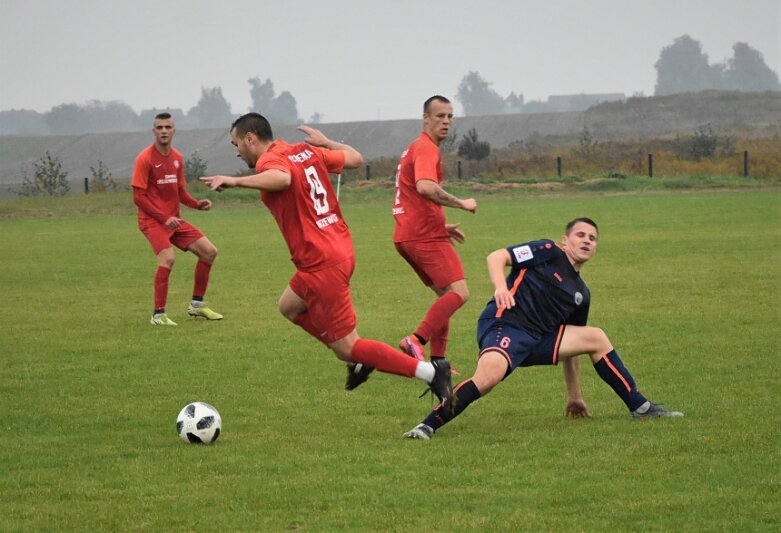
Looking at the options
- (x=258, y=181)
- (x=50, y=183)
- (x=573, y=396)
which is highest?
(x=258, y=181)

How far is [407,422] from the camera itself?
8.54 meters

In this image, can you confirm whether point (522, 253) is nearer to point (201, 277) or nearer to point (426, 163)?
point (426, 163)

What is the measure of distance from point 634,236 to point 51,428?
18.2 meters

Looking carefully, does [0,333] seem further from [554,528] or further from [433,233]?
[554,528]

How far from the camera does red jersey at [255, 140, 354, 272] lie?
7.96 metres

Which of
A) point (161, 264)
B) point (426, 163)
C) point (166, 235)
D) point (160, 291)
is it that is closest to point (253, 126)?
point (426, 163)

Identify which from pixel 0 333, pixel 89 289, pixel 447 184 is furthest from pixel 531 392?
pixel 447 184

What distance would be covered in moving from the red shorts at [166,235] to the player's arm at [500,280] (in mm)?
7523

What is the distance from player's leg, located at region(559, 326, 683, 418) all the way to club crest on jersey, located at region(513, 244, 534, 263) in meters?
0.59

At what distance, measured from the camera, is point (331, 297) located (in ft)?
26.6

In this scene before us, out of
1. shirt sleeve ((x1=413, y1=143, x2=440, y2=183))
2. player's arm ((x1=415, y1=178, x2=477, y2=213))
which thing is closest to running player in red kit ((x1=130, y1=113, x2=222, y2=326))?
Result: shirt sleeve ((x1=413, y1=143, x2=440, y2=183))

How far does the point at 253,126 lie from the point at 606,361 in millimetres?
2858

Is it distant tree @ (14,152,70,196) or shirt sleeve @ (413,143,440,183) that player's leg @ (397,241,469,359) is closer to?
shirt sleeve @ (413,143,440,183)

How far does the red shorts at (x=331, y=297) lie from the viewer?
26.6 feet
